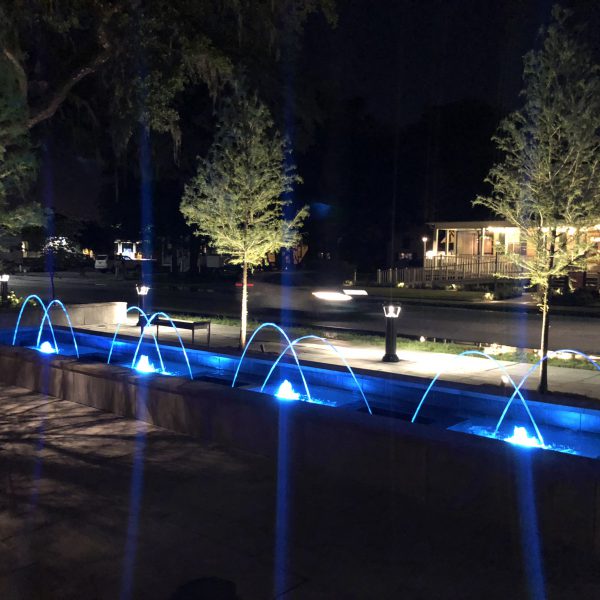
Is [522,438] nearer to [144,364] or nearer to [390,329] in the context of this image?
[390,329]

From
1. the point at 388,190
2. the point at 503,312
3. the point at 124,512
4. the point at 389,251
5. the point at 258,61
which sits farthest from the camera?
the point at 389,251

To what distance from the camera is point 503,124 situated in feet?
32.0

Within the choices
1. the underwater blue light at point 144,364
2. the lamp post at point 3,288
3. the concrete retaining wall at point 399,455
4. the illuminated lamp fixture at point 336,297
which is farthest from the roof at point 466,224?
the concrete retaining wall at point 399,455

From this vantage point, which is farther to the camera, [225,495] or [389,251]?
[389,251]

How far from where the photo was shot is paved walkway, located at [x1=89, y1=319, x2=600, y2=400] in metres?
10.5

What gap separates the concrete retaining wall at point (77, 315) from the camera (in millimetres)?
16047

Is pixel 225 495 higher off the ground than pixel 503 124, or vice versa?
pixel 503 124

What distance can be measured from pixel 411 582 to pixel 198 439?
3.25 meters

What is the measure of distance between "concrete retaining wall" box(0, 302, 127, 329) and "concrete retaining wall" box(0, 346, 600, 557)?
9.46m

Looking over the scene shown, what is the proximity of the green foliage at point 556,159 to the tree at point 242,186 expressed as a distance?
5.14 meters

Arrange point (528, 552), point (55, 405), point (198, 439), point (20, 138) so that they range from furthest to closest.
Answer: point (20, 138) → point (55, 405) → point (198, 439) → point (528, 552)

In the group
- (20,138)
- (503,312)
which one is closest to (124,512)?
(20,138)

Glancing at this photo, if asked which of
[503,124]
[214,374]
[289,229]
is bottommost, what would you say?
[214,374]

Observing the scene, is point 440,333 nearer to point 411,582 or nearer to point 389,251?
point 411,582
